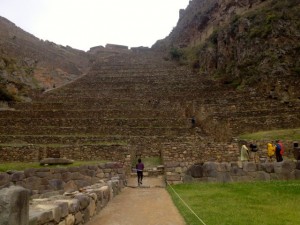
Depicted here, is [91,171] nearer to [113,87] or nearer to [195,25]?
[113,87]

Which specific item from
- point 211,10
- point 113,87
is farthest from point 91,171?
point 211,10

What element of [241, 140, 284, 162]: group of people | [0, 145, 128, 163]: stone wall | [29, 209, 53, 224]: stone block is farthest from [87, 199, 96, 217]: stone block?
[0, 145, 128, 163]: stone wall

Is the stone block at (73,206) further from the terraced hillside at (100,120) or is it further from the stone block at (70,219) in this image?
the terraced hillside at (100,120)

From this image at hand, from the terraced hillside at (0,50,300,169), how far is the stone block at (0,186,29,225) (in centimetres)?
1665

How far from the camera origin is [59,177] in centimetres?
1703

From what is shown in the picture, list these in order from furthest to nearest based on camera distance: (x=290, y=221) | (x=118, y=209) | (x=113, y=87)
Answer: (x=113, y=87), (x=118, y=209), (x=290, y=221)

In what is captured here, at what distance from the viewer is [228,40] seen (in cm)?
4519

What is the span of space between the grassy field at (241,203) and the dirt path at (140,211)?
304 mm

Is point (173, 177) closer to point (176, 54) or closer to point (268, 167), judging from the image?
point (268, 167)


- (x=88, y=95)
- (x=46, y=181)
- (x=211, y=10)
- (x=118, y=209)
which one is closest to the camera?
(x=118, y=209)

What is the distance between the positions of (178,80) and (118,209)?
38046 millimetres

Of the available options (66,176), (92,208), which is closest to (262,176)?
(92,208)

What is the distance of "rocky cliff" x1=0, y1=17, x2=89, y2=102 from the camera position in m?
43.3

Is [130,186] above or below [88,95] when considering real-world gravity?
below
